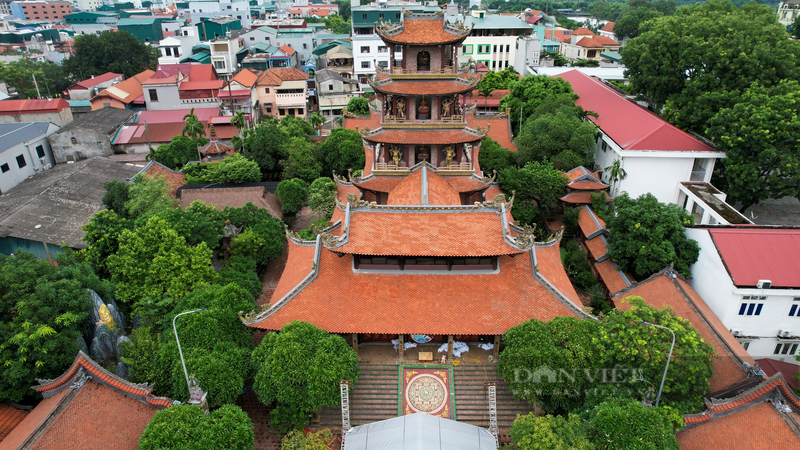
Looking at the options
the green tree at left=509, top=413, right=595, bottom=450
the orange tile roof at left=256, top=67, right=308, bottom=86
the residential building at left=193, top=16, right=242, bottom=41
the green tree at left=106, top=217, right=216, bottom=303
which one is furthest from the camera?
the residential building at left=193, top=16, right=242, bottom=41

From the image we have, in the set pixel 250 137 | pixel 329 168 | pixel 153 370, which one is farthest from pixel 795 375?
pixel 250 137

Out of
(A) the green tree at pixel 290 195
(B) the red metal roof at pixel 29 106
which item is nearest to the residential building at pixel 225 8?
(B) the red metal roof at pixel 29 106

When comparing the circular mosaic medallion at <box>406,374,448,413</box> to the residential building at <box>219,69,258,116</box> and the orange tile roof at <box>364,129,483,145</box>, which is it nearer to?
the orange tile roof at <box>364,129,483,145</box>

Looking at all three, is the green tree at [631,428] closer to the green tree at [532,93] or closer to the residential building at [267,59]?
the green tree at [532,93]

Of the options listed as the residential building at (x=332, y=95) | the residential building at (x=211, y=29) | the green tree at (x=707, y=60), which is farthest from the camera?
the residential building at (x=211, y=29)

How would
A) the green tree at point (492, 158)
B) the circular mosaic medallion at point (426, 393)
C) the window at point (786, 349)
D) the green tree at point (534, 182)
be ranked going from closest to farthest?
the circular mosaic medallion at point (426, 393) < the window at point (786, 349) < the green tree at point (534, 182) < the green tree at point (492, 158)

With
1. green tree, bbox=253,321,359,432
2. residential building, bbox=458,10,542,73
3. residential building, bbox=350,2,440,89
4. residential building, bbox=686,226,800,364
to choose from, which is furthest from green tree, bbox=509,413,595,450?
residential building, bbox=458,10,542,73

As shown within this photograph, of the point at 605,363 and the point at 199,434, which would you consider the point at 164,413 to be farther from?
the point at 605,363
